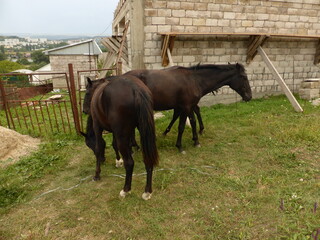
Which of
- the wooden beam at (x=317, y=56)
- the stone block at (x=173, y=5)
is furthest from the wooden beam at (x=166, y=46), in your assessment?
the wooden beam at (x=317, y=56)

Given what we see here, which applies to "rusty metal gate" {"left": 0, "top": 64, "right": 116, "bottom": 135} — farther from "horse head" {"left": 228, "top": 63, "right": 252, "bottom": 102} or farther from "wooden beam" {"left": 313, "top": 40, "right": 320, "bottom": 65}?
"wooden beam" {"left": 313, "top": 40, "right": 320, "bottom": 65}

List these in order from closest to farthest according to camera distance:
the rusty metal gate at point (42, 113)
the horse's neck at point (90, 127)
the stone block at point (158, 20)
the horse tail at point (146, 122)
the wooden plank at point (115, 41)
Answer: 1. the horse tail at point (146, 122)
2. the horse's neck at point (90, 127)
3. the rusty metal gate at point (42, 113)
4. the stone block at point (158, 20)
5. the wooden plank at point (115, 41)

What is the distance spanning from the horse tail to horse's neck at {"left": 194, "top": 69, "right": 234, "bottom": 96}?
7.64 feet

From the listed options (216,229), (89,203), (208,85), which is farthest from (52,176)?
(208,85)

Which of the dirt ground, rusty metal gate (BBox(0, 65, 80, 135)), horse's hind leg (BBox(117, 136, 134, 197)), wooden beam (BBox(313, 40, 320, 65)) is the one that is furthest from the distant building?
horse's hind leg (BBox(117, 136, 134, 197))

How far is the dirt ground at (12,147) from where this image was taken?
441 centimetres

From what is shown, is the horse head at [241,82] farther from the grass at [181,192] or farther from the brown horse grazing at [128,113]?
the brown horse grazing at [128,113]

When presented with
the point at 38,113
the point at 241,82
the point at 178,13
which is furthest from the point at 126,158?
the point at 38,113

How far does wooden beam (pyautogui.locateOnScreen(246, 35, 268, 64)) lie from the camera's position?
25.6 ft

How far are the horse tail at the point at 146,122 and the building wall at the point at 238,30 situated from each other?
4.66 m

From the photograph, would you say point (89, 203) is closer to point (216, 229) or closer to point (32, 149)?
point (216, 229)

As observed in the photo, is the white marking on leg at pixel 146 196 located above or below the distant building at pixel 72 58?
below

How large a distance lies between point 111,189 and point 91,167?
3.09 ft

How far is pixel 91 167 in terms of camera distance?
13.9ft
